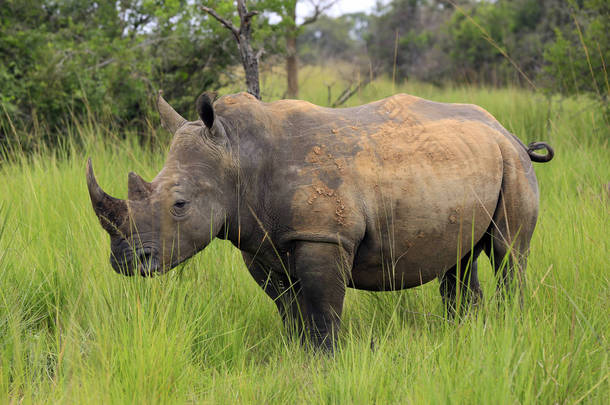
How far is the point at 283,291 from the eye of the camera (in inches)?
133

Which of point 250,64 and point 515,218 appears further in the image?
point 250,64

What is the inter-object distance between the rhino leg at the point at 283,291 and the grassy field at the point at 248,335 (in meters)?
0.12

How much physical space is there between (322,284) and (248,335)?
2.38 feet

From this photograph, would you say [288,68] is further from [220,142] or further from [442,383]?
[442,383]

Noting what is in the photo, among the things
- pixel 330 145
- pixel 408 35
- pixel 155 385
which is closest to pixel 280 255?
pixel 330 145

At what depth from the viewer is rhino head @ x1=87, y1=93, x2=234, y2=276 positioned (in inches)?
113

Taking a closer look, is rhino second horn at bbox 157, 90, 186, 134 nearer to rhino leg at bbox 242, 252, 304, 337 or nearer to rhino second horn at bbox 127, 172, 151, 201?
rhino second horn at bbox 127, 172, 151, 201

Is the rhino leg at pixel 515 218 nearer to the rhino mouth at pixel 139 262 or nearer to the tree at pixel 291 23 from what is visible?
the rhino mouth at pixel 139 262

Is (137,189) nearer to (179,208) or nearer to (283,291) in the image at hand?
(179,208)

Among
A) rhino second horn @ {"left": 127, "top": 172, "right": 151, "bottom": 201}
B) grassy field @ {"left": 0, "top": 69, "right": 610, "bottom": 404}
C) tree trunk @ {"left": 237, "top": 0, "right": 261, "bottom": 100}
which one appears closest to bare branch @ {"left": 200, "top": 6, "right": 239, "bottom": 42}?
tree trunk @ {"left": 237, "top": 0, "right": 261, "bottom": 100}

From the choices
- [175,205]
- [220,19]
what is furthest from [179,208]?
[220,19]

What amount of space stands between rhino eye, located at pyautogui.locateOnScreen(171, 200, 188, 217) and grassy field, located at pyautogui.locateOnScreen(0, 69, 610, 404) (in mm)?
367

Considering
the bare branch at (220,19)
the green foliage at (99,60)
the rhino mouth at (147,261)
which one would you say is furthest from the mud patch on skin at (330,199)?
the green foliage at (99,60)

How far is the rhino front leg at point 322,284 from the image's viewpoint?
9.86 ft
